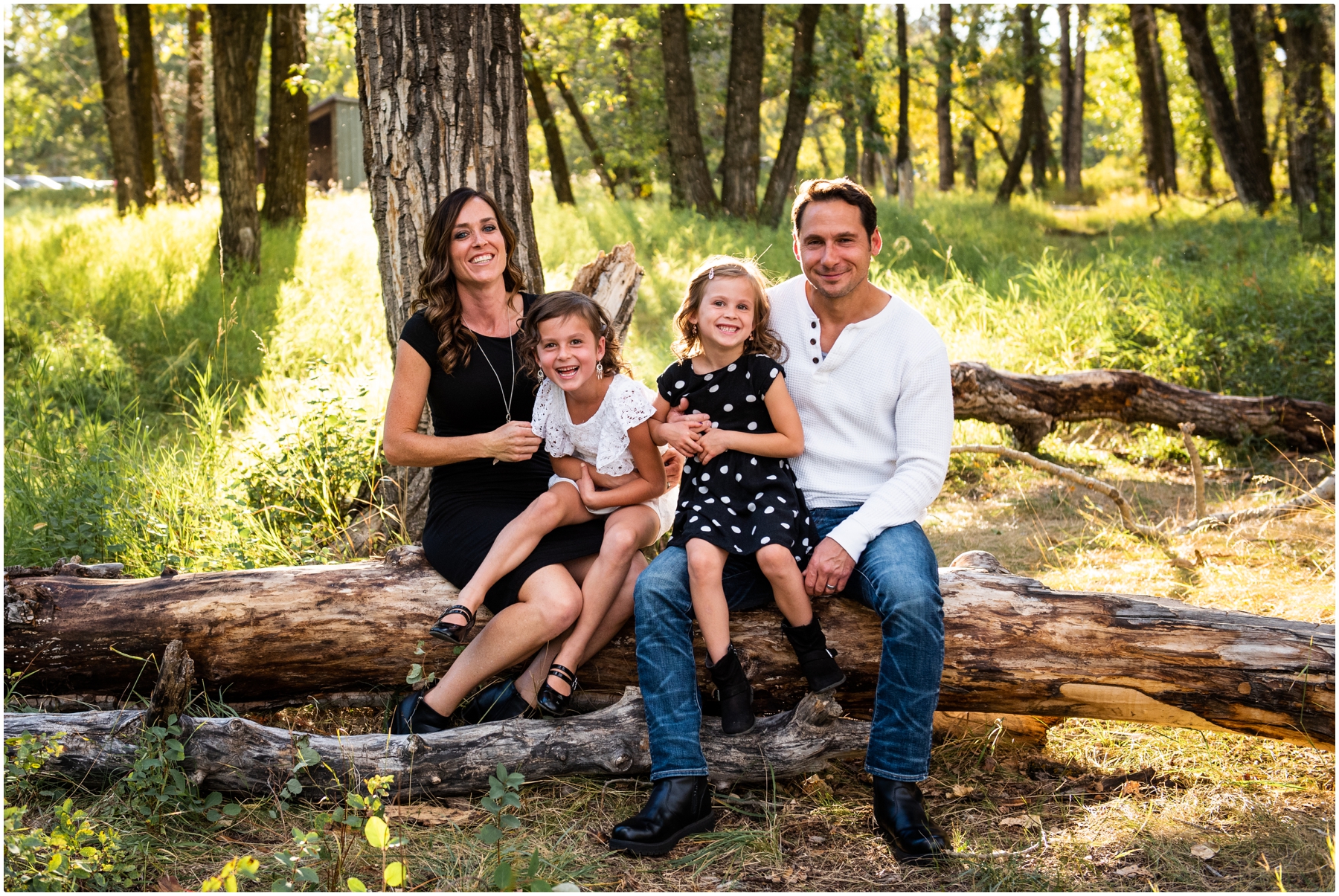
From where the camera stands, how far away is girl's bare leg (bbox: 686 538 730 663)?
3074 mm

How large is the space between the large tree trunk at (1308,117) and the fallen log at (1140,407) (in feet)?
22.4

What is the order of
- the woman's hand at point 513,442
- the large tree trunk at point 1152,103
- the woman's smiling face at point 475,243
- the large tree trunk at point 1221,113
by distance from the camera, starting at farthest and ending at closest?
the large tree trunk at point 1152,103 → the large tree trunk at point 1221,113 → the woman's smiling face at point 475,243 → the woman's hand at point 513,442

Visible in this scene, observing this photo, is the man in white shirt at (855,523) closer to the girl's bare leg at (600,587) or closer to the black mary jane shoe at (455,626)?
the girl's bare leg at (600,587)

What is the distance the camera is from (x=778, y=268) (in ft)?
Answer: 32.5

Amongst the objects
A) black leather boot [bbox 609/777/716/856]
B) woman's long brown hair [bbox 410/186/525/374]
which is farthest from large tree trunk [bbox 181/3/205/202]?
black leather boot [bbox 609/777/716/856]

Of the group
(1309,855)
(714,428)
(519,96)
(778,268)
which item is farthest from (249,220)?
(1309,855)

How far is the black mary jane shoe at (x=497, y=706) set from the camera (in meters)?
3.32

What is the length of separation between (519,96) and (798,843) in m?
3.31

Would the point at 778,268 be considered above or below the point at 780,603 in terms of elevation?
above

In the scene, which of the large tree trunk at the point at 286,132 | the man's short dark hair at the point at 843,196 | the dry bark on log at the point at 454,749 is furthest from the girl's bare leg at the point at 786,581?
the large tree trunk at the point at 286,132

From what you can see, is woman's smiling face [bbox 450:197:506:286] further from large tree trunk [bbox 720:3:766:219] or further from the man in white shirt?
large tree trunk [bbox 720:3:766:219]

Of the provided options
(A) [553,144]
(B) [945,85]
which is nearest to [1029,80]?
(B) [945,85]

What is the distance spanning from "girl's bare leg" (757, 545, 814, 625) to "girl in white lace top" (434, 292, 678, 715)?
1.59 ft

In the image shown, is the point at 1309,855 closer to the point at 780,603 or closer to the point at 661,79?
the point at 780,603
